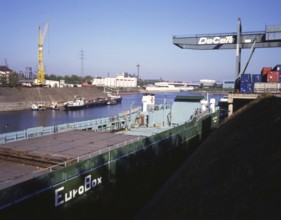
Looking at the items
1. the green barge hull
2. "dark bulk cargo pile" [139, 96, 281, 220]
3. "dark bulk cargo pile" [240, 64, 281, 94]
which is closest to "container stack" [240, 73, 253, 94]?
"dark bulk cargo pile" [240, 64, 281, 94]

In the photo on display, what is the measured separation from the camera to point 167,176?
792 inches

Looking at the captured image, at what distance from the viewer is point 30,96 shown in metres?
89.3

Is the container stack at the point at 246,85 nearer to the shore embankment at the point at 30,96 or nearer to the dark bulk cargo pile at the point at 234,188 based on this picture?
the dark bulk cargo pile at the point at 234,188

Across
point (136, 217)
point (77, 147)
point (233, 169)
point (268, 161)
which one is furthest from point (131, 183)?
point (268, 161)

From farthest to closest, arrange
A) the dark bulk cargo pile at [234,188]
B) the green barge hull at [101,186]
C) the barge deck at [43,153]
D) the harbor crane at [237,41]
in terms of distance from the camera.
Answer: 1. the harbor crane at [237,41]
2. the barge deck at [43,153]
3. the dark bulk cargo pile at [234,188]
4. the green barge hull at [101,186]

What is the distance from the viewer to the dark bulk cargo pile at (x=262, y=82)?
111 ft

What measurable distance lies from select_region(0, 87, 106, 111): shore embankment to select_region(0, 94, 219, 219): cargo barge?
210 ft

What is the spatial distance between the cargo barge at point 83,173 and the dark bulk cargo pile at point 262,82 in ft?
50.9

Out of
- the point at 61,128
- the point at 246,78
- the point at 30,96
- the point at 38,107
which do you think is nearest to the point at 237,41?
the point at 246,78

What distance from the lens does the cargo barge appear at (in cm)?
898

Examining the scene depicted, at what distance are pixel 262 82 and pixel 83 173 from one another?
32132mm

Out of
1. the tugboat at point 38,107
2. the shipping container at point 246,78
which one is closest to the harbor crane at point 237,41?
the shipping container at point 246,78

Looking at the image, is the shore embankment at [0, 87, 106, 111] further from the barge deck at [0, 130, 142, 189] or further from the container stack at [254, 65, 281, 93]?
the container stack at [254, 65, 281, 93]

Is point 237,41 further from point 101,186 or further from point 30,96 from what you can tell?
point 30,96
